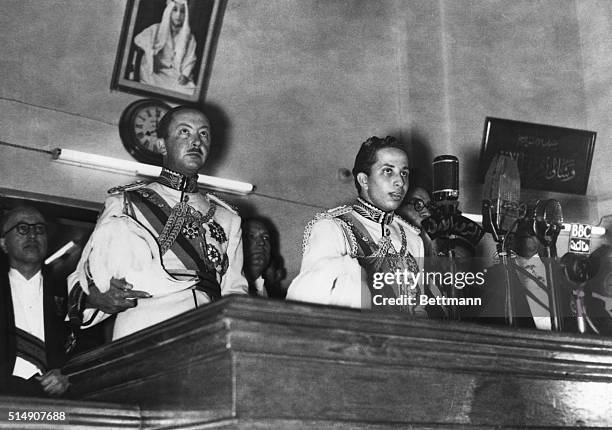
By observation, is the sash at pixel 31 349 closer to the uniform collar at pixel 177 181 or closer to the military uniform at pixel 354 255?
the uniform collar at pixel 177 181

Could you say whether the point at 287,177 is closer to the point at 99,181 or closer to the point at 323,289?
the point at 99,181

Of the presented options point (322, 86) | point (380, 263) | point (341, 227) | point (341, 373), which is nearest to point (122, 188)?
point (341, 227)

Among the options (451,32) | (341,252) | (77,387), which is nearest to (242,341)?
(77,387)

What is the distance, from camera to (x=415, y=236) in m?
3.03

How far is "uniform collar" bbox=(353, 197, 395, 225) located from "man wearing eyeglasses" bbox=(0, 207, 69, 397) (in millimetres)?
1616

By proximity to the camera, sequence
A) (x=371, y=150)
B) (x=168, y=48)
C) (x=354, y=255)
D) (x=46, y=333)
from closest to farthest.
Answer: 1. (x=354, y=255)
2. (x=371, y=150)
3. (x=46, y=333)
4. (x=168, y=48)

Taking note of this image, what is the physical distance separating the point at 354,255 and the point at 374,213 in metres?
0.31

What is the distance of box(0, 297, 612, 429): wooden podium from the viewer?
141 cm

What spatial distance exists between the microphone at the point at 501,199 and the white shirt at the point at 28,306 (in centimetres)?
240

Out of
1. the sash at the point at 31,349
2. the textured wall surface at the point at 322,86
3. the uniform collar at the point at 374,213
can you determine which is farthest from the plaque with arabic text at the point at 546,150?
the sash at the point at 31,349

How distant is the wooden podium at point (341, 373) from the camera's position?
55.5 inches

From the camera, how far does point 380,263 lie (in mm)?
2717

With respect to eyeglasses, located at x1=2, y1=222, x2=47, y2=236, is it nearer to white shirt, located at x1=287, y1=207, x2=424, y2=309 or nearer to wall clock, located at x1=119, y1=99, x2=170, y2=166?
wall clock, located at x1=119, y1=99, x2=170, y2=166

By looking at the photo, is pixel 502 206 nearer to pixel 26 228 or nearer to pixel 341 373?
pixel 341 373
